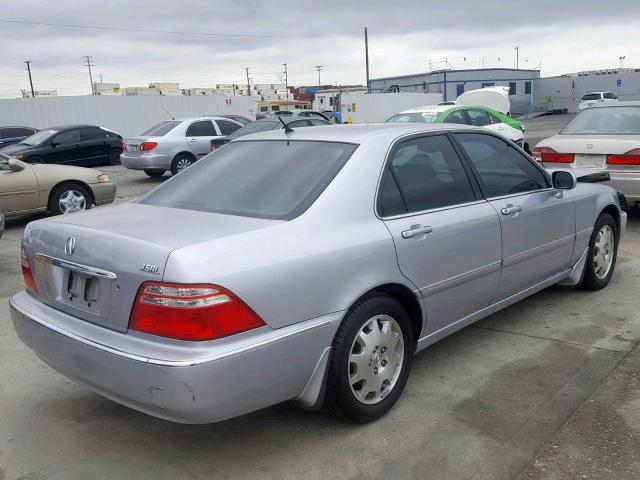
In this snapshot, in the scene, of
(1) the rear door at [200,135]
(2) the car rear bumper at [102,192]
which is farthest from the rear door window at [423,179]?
(1) the rear door at [200,135]

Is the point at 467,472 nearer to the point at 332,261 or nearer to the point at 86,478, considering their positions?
the point at 332,261

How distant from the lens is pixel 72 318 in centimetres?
303

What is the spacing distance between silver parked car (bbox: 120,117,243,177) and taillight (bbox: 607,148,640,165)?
9.81m

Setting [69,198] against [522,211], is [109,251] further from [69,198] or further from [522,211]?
[69,198]

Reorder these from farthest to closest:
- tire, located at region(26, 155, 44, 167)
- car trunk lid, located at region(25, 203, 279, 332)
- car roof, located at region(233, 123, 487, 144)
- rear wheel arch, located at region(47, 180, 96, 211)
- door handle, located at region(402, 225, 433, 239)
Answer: tire, located at region(26, 155, 44, 167)
rear wheel arch, located at region(47, 180, 96, 211)
car roof, located at region(233, 123, 487, 144)
door handle, located at region(402, 225, 433, 239)
car trunk lid, located at region(25, 203, 279, 332)

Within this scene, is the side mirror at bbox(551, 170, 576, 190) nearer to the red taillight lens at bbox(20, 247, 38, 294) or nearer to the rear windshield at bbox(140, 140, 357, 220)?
the rear windshield at bbox(140, 140, 357, 220)

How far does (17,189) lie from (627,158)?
8120 mm

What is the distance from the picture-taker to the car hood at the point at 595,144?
7.38 m

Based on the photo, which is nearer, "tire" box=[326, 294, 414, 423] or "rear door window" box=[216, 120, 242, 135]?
"tire" box=[326, 294, 414, 423]

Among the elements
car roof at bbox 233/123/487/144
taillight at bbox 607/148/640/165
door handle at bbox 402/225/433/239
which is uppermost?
car roof at bbox 233/123/487/144

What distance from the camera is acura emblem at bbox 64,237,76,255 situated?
9.73 ft

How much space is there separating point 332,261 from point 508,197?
1.76 metres

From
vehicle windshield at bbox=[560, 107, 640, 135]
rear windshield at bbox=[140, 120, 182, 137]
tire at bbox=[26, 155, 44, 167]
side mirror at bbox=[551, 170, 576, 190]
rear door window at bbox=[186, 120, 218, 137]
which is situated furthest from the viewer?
tire at bbox=[26, 155, 44, 167]

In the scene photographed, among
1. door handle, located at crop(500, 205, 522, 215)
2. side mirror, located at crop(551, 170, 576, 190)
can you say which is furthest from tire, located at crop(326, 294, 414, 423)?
side mirror, located at crop(551, 170, 576, 190)
